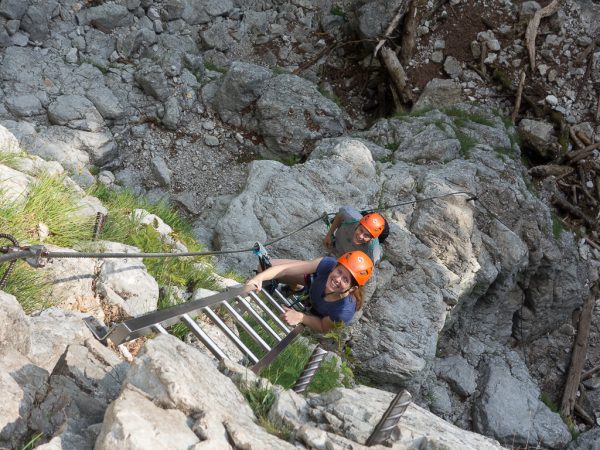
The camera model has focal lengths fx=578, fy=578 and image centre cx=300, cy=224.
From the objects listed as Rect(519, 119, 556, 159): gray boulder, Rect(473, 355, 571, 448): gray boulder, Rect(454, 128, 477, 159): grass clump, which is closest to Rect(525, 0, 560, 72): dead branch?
Rect(519, 119, 556, 159): gray boulder

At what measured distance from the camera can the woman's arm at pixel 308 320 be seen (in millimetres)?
5348

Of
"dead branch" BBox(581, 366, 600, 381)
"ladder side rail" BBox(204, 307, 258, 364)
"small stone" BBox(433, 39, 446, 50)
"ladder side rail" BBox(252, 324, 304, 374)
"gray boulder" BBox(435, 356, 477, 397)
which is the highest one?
"small stone" BBox(433, 39, 446, 50)

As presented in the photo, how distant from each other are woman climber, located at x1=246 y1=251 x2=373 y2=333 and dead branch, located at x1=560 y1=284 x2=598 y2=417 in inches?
279

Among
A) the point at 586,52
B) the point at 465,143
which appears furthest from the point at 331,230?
the point at 586,52

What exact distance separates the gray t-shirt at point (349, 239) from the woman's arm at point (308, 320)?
1655 mm

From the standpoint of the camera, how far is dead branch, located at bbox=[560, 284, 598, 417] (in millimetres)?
10654

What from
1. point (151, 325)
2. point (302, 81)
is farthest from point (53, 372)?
point (302, 81)

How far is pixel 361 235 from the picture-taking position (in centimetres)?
685

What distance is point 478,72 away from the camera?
1240 cm

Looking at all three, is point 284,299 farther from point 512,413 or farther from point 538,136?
point 538,136

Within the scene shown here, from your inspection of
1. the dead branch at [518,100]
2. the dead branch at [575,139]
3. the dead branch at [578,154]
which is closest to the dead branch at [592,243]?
the dead branch at [578,154]

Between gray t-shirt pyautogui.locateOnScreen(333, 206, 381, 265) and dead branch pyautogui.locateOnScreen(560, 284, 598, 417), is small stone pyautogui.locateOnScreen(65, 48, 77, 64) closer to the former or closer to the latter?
gray t-shirt pyautogui.locateOnScreen(333, 206, 381, 265)

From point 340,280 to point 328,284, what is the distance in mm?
133

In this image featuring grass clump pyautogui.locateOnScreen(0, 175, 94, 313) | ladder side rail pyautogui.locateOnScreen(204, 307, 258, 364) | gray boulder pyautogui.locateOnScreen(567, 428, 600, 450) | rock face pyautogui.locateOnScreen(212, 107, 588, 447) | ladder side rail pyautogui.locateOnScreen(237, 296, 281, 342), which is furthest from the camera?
gray boulder pyautogui.locateOnScreen(567, 428, 600, 450)
